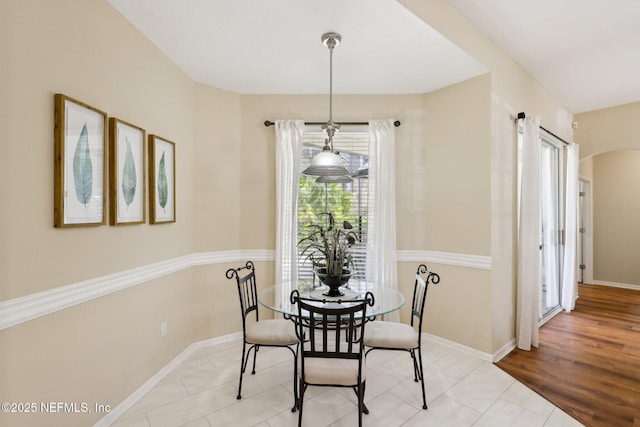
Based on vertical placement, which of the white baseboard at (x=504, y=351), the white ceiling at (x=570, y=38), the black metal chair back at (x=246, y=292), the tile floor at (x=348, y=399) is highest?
the white ceiling at (x=570, y=38)

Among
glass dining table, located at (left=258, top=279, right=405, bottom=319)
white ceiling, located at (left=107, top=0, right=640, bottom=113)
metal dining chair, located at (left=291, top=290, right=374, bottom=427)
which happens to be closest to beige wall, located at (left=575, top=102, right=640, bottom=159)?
white ceiling, located at (left=107, top=0, right=640, bottom=113)

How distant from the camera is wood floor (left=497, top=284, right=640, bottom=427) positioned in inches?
Answer: 86.6

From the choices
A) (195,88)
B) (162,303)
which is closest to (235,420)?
(162,303)

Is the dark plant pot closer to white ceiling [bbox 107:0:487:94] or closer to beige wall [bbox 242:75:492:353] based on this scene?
beige wall [bbox 242:75:492:353]

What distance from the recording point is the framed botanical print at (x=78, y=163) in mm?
1658

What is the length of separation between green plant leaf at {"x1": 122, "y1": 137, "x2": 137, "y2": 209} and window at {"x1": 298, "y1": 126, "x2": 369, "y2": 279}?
164 cm

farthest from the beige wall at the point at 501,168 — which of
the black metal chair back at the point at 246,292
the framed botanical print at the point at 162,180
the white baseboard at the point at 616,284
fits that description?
the white baseboard at the point at 616,284

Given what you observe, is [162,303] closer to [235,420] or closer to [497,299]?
[235,420]

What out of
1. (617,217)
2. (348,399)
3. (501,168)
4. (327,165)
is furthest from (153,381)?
(617,217)

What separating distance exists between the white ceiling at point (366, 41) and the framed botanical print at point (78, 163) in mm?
855

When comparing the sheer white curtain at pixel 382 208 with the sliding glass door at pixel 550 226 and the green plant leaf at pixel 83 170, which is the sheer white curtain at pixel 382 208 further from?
the green plant leaf at pixel 83 170

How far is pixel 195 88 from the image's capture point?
10.4ft

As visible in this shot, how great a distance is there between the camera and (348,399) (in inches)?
89.8

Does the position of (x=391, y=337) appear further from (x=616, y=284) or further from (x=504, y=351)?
(x=616, y=284)
